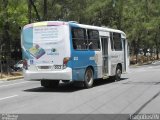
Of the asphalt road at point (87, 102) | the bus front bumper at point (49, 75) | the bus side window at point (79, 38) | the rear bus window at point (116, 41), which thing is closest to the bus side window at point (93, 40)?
the bus side window at point (79, 38)

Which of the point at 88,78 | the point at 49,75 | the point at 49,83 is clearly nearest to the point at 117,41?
the point at 88,78

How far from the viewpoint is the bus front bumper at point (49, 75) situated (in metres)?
17.4

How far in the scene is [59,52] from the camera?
17562mm

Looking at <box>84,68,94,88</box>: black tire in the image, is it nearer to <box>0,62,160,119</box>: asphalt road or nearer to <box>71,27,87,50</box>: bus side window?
<box>71,27,87,50</box>: bus side window

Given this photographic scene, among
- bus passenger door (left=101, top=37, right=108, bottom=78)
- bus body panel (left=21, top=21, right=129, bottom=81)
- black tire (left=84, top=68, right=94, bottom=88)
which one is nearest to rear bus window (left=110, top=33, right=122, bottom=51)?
bus passenger door (left=101, top=37, right=108, bottom=78)

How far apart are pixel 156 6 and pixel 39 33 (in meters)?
51.4

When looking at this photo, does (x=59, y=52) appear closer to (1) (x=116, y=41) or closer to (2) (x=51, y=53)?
(2) (x=51, y=53)

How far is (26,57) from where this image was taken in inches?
723

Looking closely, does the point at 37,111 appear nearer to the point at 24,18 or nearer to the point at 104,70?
the point at 104,70

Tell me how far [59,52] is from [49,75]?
3.51 ft

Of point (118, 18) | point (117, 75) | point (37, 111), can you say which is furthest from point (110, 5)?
point (37, 111)

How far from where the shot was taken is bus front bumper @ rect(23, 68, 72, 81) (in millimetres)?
17359

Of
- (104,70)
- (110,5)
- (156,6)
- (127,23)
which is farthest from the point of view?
Answer: (156,6)

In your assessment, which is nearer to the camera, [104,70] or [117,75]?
[104,70]
